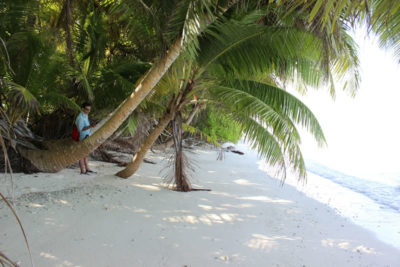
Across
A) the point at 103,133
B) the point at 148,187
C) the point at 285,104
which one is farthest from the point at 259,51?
the point at 148,187

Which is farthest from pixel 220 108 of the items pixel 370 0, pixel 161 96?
pixel 370 0

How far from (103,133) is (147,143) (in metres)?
1.05

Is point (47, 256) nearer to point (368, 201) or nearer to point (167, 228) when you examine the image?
point (167, 228)

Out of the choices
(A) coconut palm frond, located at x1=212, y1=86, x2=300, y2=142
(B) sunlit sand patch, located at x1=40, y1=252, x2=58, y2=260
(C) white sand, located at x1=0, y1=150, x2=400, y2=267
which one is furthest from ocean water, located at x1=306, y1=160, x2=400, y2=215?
(B) sunlit sand patch, located at x1=40, y1=252, x2=58, y2=260

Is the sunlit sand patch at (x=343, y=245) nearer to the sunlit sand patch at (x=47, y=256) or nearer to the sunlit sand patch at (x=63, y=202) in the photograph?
the sunlit sand patch at (x=47, y=256)

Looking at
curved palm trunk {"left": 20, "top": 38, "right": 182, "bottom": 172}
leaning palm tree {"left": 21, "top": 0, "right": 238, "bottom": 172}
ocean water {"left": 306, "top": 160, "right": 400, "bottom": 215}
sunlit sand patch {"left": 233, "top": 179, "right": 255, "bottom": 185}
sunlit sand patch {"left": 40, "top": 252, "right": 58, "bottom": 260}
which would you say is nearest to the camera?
sunlit sand patch {"left": 40, "top": 252, "right": 58, "bottom": 260}

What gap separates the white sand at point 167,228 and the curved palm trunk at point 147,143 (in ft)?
0.92

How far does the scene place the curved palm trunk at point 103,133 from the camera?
157 inches

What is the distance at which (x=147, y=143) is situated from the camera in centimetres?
533

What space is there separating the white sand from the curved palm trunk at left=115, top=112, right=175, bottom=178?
0.92ft

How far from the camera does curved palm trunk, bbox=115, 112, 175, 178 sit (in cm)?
514

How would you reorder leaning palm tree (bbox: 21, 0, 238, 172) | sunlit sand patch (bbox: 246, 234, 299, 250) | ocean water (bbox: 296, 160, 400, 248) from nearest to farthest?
sunlit sand patch (bbox: 246, 234, 299, 250) → leaning palm tree (bbox: 21, 0, 238, 172) → ocean water (bbox: 296, 160, 400, 248)

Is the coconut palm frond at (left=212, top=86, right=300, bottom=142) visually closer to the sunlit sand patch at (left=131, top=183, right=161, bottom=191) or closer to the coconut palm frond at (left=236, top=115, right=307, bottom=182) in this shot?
the coconut palm frond at (left=236, top=115, right=307, bottom=182)

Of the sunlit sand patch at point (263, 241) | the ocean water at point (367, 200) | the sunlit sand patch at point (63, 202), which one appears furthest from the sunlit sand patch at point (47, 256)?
the ocean water at point (367, 200)
